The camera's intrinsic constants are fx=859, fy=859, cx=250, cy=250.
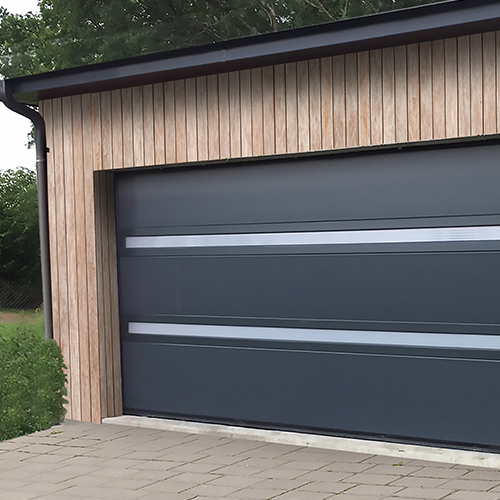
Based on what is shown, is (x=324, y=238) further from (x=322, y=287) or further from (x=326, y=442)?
(x=326, y=442)

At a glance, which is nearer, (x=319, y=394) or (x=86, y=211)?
(x=319, y=394)

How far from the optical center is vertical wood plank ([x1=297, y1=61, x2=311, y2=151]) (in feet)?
22.0

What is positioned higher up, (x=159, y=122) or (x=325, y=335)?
(x=159, y=122)

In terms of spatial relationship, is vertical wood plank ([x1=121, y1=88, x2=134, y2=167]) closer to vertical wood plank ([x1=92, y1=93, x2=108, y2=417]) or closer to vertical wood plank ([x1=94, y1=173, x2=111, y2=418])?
vertical wood plank ([x1=92, y1=93, x2=108, y2=417])

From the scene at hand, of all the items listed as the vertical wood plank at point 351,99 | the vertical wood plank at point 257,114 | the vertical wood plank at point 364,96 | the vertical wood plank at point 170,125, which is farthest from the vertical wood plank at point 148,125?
the vertical wood plank at point 364,96

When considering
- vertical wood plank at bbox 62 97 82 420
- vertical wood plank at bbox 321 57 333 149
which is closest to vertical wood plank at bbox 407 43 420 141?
vertical wood plank at bbox 321 57 333 149

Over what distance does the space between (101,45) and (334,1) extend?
6400 millimetres

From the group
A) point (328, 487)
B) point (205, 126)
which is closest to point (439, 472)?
point (328, 487)

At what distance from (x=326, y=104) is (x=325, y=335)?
182cm

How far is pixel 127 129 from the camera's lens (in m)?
7.66

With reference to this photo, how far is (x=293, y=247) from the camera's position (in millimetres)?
7020

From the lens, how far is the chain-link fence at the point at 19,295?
19.8 metres

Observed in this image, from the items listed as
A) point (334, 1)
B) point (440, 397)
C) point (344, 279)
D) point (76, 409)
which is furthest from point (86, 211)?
point (334, 1)

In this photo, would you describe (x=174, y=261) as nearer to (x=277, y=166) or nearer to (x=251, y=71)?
(x=277, y=166)
